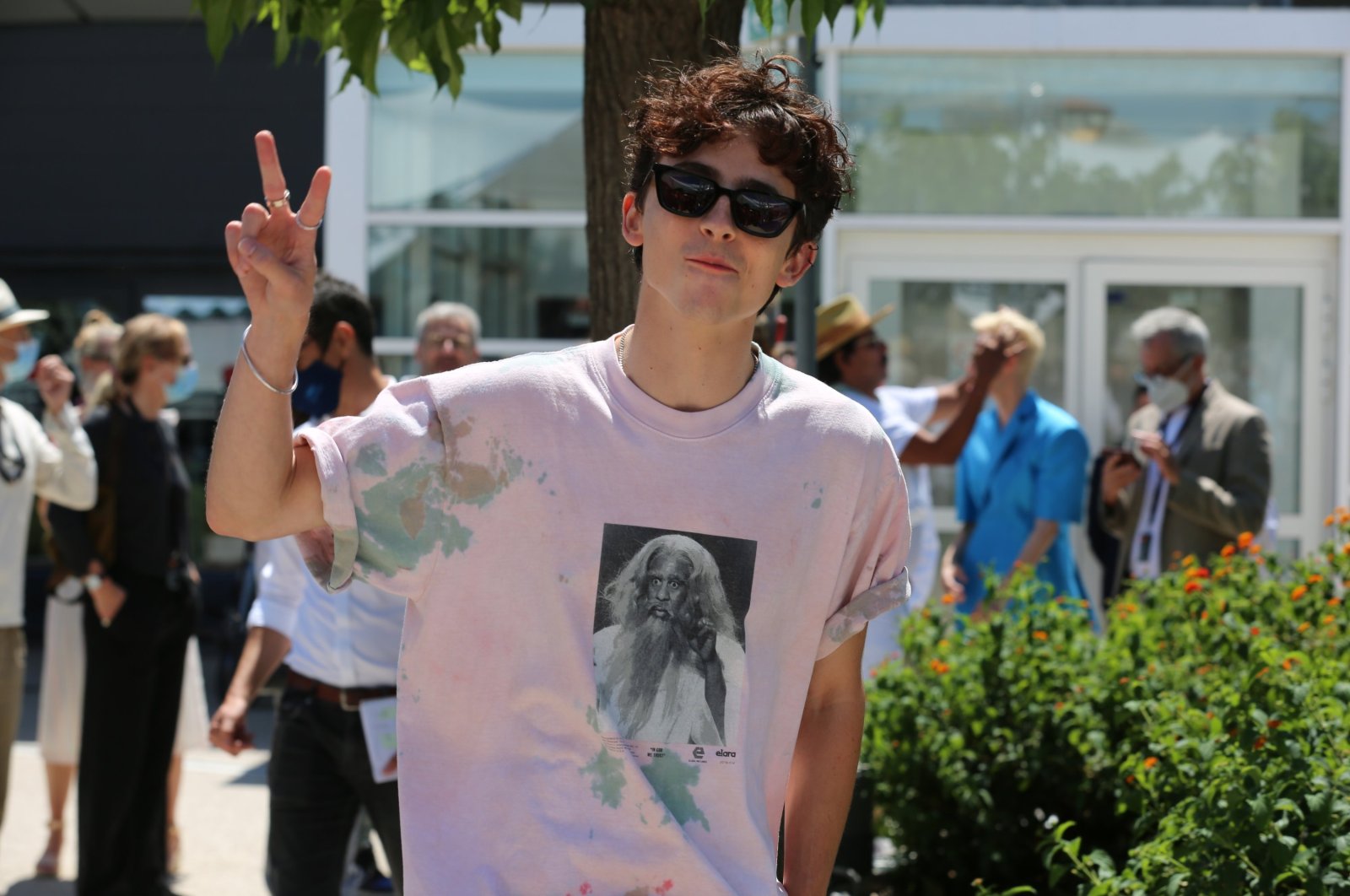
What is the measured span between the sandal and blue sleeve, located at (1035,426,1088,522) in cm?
414

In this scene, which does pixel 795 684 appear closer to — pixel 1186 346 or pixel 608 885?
pixel 608 885

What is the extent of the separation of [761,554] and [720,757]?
0.27 meters

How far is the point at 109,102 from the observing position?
40.3 feet

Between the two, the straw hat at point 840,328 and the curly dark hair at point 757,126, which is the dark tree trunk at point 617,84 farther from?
the straw hat at point 840,328

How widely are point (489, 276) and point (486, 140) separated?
33.5 inches

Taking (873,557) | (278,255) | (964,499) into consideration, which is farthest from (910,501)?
(278,255)

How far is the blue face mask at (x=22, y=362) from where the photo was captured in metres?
6.13

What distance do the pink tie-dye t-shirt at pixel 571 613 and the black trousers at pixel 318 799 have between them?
1818 mm

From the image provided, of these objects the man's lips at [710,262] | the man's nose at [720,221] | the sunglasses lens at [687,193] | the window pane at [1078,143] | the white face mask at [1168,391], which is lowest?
the white face mask at [1168,391]

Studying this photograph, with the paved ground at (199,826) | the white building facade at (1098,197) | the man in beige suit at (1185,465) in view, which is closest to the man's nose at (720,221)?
the paved ground at (199,826)

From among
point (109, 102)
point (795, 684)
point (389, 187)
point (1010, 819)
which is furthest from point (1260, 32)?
point (795, 684)

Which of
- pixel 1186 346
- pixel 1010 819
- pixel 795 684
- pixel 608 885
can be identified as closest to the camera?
pixel 608 885

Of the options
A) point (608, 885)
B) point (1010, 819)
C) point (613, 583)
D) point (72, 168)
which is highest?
point (72, 168)

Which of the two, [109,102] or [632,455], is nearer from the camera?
[632,455]
